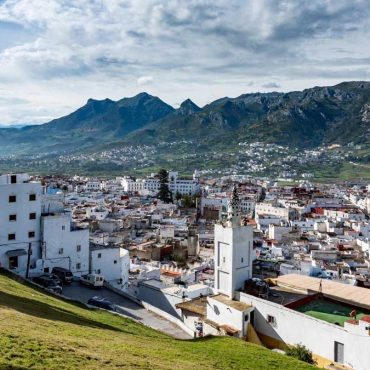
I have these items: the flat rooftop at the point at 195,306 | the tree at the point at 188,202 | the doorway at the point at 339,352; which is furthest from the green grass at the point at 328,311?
the tree at the point at 188,202

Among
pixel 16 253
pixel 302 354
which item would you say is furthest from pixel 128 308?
pixel 302 354

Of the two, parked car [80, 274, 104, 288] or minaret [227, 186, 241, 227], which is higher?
minaret [227, 186, 241, 227]

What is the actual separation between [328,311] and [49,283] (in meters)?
15.5

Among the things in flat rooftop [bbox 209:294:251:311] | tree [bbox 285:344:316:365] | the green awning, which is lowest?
tree [bbox 285:344:316:365]

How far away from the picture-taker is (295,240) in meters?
61.7

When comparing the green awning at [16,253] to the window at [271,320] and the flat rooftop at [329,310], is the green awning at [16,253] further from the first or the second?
the flat rooftop at [329,310]

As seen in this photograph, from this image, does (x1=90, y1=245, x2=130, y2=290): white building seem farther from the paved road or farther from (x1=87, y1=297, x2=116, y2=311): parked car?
(x1=87, y1=297, x2=116, y2=311): parked car

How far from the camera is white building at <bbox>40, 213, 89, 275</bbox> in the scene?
107 ft

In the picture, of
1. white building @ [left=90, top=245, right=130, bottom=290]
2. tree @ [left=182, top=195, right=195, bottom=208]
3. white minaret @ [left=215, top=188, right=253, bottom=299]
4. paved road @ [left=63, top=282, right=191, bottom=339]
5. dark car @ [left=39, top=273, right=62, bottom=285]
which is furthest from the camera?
tree @ [left=182, top=195, right=195, bottom=208]

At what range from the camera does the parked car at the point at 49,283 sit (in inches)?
1109

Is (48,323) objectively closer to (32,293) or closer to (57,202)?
(32,293)

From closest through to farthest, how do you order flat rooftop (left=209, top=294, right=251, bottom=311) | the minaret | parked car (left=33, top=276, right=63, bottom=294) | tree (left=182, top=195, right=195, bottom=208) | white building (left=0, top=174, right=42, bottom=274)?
flat rooftop (left=209, top=294, right=251, bottom=311)
the minaret
parked car (left=33, top=276, right=63, bottom=294)
white building (left=0, top=174, right=42, bottom=274)
tree (left=182, top=195, right=195, bottom=208)

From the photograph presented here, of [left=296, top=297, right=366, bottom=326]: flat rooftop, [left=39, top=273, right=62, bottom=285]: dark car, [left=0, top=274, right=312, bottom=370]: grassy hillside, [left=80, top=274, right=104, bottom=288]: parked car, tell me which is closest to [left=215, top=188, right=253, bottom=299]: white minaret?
[left=296, top=297, right=366, bottom=326]: flat rooftop

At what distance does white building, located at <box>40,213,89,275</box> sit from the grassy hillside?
8095 mm
